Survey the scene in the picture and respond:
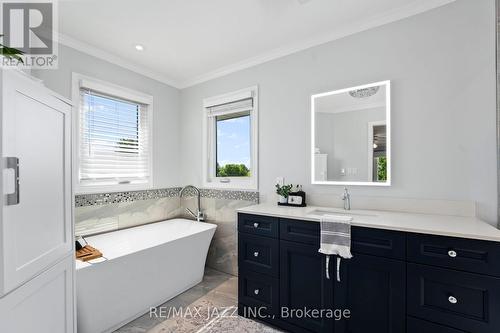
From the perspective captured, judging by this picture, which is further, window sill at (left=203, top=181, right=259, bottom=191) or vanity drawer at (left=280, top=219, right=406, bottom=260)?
window sill at (left=203, top=181, right=259, bottom=191)

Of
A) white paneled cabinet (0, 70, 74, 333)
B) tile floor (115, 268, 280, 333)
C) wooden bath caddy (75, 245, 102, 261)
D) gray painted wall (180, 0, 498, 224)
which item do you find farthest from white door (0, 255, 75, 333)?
gray painted wall (180, 0, 498, 224)

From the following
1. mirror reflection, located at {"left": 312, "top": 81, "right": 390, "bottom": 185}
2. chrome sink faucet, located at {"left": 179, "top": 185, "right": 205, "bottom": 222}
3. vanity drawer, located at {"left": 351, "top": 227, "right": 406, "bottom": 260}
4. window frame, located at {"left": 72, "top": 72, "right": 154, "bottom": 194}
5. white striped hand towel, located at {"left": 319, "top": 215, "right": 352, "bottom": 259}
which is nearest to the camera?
vanity drawer, located at {"left": 351, "top": 227, "right": 406, "bottom": 260}

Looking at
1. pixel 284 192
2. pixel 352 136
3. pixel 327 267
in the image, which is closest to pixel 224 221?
pixel 284 192

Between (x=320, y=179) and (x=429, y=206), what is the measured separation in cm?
89

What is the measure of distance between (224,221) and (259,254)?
3.55ft

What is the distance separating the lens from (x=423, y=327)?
1434 mm

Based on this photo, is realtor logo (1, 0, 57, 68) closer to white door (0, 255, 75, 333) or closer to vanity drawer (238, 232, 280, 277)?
white door (0, 255, 75, 333)

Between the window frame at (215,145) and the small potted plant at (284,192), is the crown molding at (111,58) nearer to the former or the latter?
the window frame at (215,145)

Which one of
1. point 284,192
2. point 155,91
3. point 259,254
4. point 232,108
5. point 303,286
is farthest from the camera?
point 155,91

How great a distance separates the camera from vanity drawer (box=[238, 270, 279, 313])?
2000mm

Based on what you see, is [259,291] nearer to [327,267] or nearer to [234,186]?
[327,267]

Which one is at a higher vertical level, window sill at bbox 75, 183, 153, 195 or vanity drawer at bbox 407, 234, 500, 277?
window sill at bbox 75, 183, 153, 195

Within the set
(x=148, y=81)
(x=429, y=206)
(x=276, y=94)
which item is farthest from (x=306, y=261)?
(x=148, y=81)

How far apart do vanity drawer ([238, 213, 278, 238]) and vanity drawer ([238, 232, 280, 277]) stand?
4 cm
